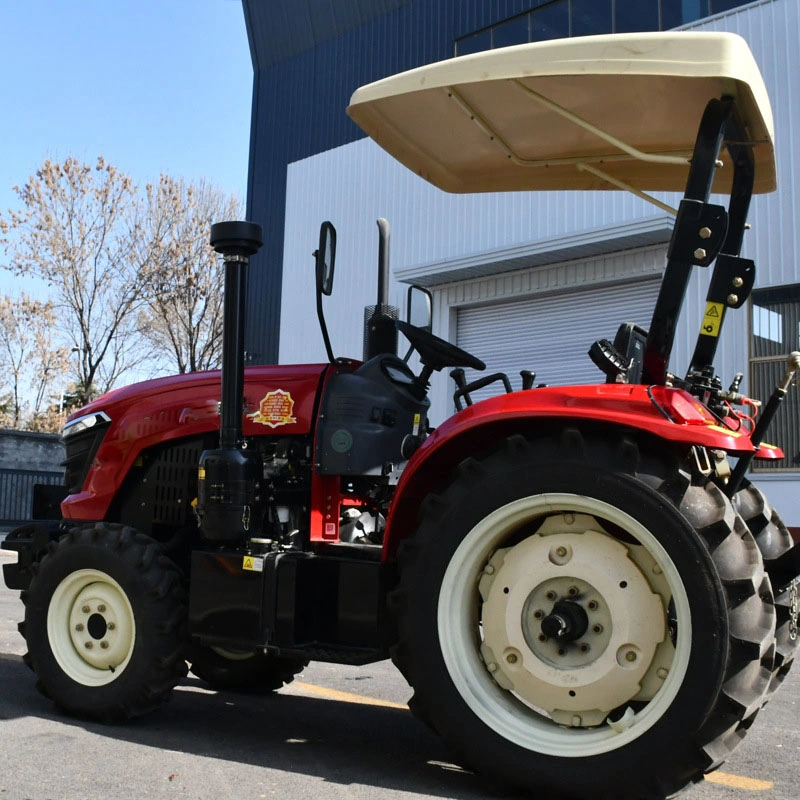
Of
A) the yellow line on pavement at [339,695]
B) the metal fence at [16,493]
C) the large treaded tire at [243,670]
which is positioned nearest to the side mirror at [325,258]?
the large treaded tire at [243,670]

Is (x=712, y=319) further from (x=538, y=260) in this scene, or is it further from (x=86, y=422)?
(x=538, y=260)

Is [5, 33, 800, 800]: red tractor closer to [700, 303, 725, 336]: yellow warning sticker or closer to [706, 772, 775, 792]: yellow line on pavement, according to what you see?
[700, 303, 725, 336]: yellow warning sticker

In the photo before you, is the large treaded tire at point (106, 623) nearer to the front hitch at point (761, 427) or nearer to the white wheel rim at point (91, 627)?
the white wheel rim at point (91, 627)


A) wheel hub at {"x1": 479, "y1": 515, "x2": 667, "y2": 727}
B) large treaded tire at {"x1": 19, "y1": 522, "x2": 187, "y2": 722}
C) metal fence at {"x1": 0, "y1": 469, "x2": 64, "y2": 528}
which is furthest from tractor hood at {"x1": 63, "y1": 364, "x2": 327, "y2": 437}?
metal fence at {"x1": 0, "y1": 469, "x2": 64, "y2": 528}

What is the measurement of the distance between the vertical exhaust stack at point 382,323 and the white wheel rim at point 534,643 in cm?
154

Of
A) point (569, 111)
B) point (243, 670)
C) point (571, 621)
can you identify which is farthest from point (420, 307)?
point (571, 621)

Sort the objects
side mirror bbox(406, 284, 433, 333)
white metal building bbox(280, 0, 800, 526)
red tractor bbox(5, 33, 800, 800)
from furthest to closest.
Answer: white metal building bbox(280, 0, 800, 526) < side mirror bbox(406, 284, 433, 333) < red tractor bbox(5, 33, 800, 800)

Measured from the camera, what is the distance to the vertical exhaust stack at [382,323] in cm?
478

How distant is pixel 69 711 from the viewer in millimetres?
4465

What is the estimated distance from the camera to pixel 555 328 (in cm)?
1514

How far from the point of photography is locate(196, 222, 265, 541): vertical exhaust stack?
4.27m

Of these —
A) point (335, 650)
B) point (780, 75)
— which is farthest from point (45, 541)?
point (780, 75)

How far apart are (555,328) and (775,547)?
11.4 m

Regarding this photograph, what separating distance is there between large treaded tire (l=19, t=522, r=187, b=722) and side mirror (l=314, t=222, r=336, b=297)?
4.55 ft
